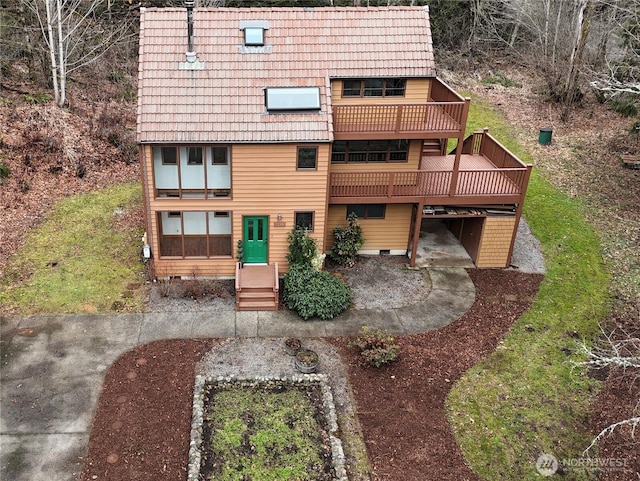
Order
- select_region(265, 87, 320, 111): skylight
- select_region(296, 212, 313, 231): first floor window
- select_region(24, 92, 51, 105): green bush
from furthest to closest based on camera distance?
select_region(24, 92, 51, 105): green bush
select_region(296, 212, 313, 231): first floor window
select_region(265, 87, 320, 111): skylight

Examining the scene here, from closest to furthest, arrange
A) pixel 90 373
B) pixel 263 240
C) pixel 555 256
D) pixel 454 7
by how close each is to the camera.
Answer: pixel 90 373, pixel 263 240, pixel 555 256, pixel 454 7

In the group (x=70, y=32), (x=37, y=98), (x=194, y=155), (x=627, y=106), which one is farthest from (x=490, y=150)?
(x=37, y=98)

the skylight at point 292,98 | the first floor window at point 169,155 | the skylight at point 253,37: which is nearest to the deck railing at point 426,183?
the skylight at point 292,98

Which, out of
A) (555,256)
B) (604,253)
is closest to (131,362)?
(555,256)

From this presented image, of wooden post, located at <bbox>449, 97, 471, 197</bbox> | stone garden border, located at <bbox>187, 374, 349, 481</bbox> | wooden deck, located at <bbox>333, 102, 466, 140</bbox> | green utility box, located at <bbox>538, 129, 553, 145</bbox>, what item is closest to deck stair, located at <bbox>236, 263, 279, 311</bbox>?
stone garden border, located at <bbox>187, 374, 349, 481</bbox>

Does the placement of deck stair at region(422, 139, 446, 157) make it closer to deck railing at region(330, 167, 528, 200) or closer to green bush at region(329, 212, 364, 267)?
deck railing at region(330, 167, 528, 200)

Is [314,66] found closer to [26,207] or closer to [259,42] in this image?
[259,42]

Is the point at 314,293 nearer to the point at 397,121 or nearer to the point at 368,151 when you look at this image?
the point at 368,151
